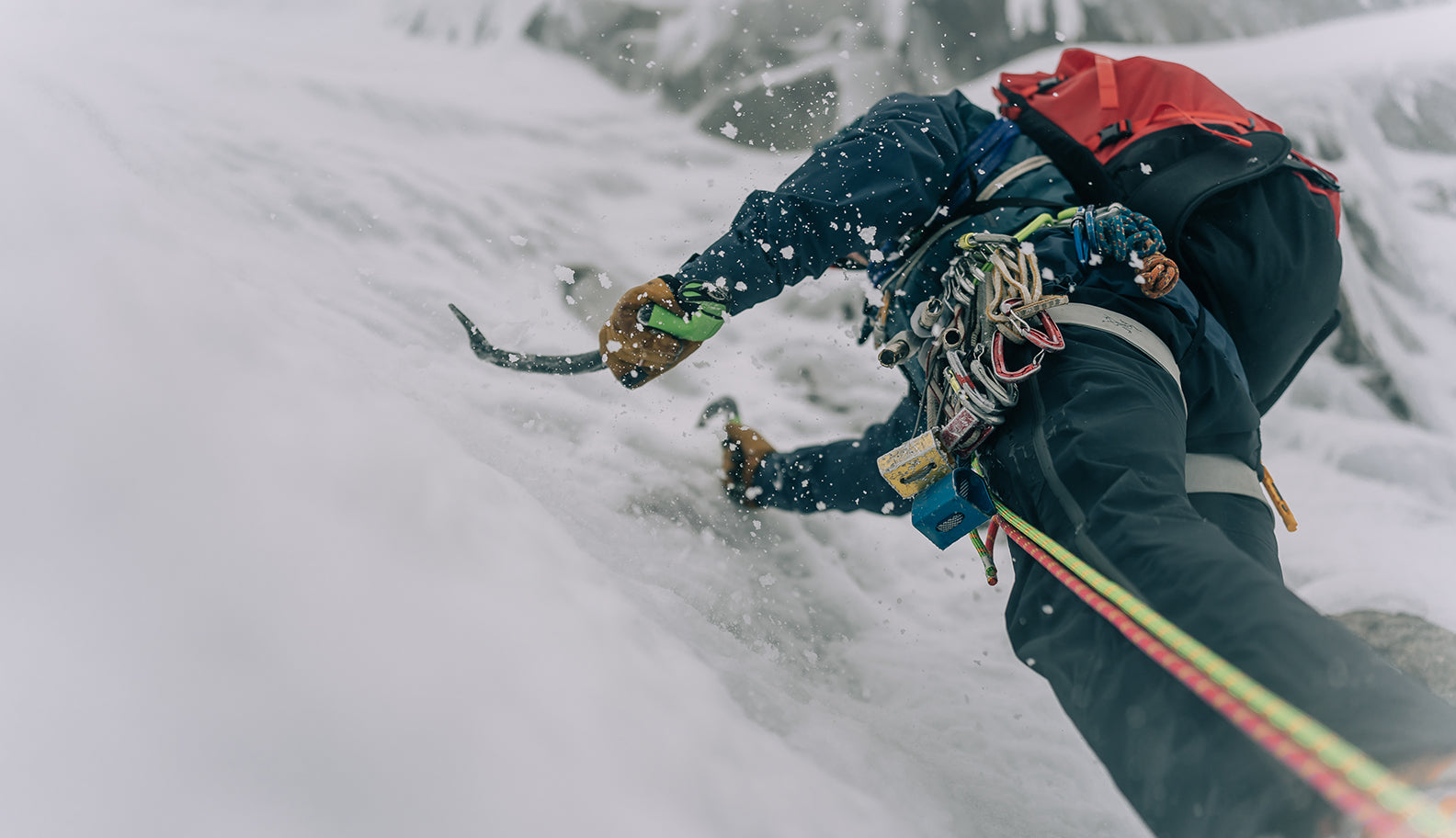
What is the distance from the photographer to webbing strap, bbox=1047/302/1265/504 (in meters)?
1.24

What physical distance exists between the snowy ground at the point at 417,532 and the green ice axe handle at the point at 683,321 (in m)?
0.46

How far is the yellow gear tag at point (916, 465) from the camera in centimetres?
131

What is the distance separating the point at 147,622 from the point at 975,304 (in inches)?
51.9

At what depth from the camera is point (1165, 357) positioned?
1.25 metres

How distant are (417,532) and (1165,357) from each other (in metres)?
1.27

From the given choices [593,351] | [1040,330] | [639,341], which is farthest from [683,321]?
[1040,330]

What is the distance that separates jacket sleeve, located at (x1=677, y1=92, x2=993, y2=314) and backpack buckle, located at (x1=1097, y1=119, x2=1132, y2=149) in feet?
1.01

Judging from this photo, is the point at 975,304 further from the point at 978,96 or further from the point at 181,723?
the point at 978,96

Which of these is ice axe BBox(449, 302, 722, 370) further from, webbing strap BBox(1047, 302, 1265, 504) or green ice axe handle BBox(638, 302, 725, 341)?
webbing strap BBox(1047, 302, 1265, 504)

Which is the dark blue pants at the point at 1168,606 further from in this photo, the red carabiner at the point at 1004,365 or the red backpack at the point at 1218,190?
the red backpack at the point at 1218,190

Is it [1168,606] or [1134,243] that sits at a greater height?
[1134,243]

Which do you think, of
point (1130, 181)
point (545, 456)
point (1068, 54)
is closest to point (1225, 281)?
point (1130, 181)

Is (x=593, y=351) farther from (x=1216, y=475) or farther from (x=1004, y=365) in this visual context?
(x=1216, y=475)

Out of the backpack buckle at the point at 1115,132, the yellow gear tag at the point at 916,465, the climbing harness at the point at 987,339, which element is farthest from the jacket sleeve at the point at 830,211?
the yellow gear tag at the point at 916,465
